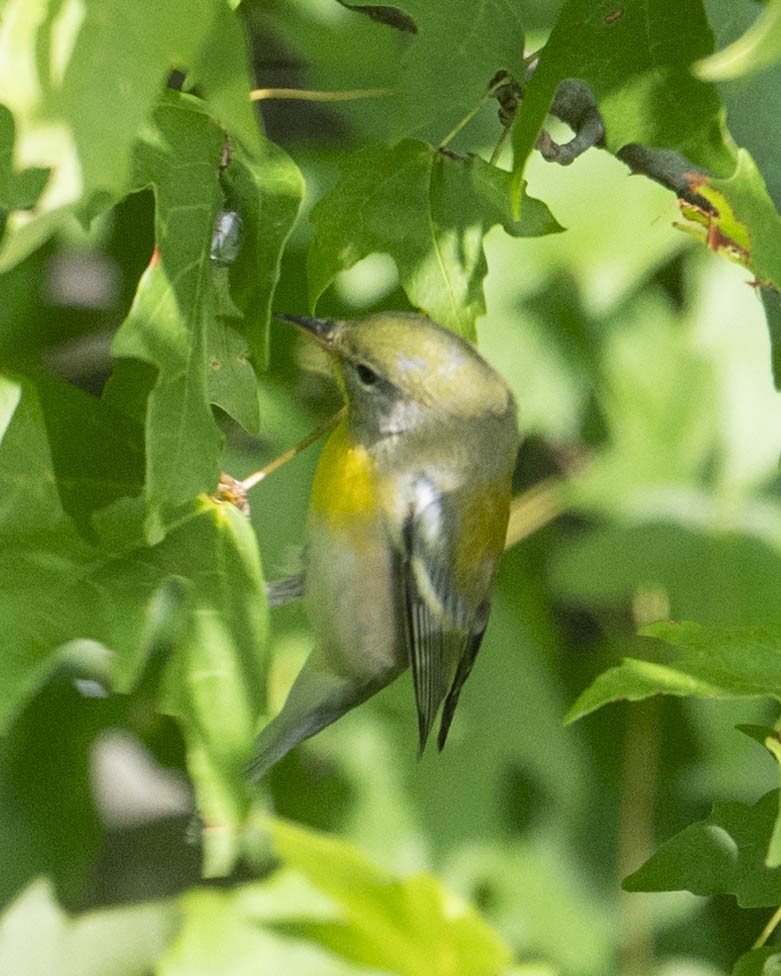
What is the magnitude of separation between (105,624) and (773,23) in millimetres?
758

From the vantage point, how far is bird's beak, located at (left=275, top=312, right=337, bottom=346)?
1561mm

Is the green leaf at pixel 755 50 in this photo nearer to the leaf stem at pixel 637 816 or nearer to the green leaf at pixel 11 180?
the green leaf at pixel 11 180

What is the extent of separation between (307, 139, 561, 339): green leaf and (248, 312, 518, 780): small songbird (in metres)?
0.28

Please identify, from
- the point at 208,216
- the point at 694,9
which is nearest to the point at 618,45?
the point at 694,9

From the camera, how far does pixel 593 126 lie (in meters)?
1.32

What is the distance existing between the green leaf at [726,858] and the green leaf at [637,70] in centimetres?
60

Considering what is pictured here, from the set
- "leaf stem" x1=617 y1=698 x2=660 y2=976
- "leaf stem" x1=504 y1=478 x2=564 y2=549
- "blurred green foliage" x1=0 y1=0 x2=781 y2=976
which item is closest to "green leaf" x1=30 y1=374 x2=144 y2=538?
"blurred green foliage" x1=0 y1=0 x2=781 y2=976

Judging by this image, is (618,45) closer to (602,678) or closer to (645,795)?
(602,678)

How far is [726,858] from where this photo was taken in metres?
1.28

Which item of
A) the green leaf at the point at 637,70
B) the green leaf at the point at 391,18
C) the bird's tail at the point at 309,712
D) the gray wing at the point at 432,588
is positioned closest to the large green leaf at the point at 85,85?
the green leaf at the point at 637,70

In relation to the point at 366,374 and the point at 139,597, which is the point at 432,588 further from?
the point at 139,597

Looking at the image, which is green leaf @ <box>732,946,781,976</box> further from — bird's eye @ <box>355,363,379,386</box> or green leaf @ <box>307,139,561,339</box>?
bird's eye @ <box>355,363,379,386</box>

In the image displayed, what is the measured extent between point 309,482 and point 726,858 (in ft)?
2.96

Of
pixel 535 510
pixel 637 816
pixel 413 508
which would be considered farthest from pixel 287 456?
pixel 637 816
